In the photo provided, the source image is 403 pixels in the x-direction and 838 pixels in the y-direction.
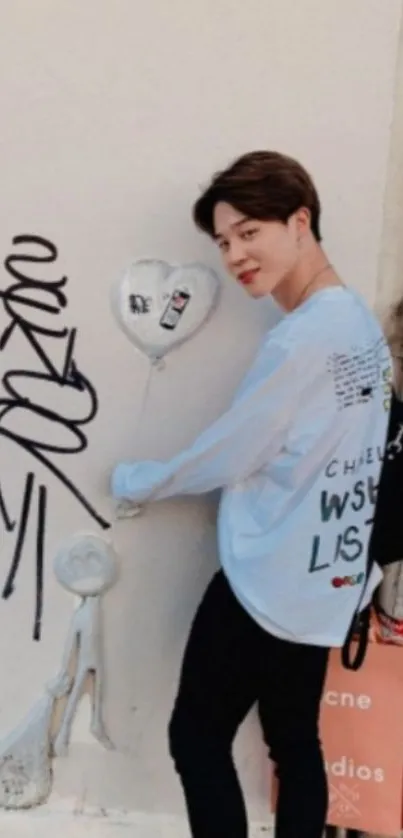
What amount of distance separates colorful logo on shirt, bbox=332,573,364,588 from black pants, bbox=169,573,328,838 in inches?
4.7

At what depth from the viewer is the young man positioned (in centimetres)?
148

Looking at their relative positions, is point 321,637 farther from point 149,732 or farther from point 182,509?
point 149,732

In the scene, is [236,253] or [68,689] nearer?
[236,253]

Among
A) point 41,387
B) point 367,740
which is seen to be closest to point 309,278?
point 41,387

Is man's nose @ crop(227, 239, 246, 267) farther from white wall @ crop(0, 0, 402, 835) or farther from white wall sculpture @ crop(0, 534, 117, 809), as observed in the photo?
white wall sculpture @ crop(0, 534, 117, 809)

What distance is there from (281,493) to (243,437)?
121mm

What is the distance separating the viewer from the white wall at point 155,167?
1.66 m

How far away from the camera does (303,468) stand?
4.99ft

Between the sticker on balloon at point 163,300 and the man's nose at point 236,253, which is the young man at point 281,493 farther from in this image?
the sticker on balloon at point 163,300

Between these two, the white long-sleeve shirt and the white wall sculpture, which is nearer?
the white long-sleeve shirt

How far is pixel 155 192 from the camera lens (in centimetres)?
172

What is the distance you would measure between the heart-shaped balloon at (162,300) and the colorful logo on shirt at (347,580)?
1.64 ft

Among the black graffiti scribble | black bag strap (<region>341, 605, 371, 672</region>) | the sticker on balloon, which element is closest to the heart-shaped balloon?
the sticker on balloon

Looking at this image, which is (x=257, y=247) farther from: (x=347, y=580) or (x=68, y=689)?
(x=68, y=689)
